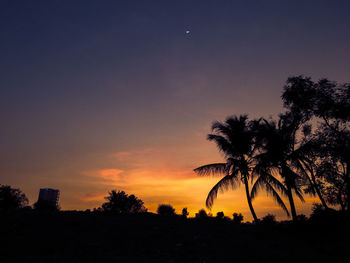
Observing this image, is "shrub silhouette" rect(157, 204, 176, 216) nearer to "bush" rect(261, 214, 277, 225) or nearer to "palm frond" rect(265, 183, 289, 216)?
"bush" rect(261, 214, 277, 225)

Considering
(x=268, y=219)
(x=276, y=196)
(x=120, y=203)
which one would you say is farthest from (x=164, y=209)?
(x=276, y=196)

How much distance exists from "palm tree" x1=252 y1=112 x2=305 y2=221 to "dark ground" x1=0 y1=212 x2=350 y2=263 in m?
4.02

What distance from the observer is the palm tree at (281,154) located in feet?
57.5

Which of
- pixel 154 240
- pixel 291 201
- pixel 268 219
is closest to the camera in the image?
pixel 154 240

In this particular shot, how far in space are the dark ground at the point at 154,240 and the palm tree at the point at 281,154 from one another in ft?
13.2

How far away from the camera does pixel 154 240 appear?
1034cm

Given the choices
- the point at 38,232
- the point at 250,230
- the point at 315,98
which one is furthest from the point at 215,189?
the point at 38,232

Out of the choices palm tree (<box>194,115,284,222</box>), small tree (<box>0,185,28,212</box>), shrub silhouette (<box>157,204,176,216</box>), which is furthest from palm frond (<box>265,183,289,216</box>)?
small tree (<box>0,185,28,212</box>)

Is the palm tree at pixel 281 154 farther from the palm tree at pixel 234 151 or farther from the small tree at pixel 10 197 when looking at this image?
the small tree at pixel 10 197

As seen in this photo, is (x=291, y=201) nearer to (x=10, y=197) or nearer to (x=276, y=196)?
(x=276, y=196)

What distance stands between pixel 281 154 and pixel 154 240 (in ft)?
39.2

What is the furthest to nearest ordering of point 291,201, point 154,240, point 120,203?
1. point 120,203
2. point 291,201
3. point 154,240

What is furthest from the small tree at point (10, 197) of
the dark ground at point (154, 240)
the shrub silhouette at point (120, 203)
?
the dark ground at point (154, 240)

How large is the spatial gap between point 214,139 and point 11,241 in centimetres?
1596
